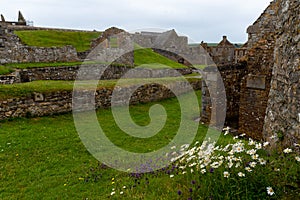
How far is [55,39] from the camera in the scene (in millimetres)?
22484

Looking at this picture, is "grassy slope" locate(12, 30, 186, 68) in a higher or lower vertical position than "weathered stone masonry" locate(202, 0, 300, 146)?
higher

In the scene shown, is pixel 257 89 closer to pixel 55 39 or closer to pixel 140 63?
pixel 140 63

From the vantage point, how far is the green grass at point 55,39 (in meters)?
20.0

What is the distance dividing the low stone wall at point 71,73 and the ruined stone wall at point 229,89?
9.20 meters

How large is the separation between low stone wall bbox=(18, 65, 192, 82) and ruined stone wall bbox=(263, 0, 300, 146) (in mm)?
12609

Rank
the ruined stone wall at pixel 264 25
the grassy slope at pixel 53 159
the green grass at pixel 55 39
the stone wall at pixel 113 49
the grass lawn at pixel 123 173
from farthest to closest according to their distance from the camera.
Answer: the green grass at pixel 55 39 < the stone wall at pixel 113 49 < the ruined stone wall at pixel 264 25 < the grassy slope at pixel 53 159 < the grass lawn at pixel 123 173

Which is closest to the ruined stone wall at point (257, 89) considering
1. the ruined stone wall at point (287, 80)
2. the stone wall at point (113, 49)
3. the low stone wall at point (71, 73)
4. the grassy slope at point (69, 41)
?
the ruined stone wall at point (287, 80)

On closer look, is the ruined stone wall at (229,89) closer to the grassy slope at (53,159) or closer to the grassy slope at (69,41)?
the grassy slope at (53,159)

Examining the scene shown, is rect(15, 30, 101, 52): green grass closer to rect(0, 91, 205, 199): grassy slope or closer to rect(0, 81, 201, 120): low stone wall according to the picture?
rect(0, 81, 201, 120): low stone wall

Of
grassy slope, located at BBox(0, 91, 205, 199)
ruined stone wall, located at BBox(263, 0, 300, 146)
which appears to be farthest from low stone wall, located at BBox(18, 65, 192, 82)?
ruined stone wall, located at BBox(263, 0, 300, 146)

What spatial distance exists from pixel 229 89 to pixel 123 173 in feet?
19.2

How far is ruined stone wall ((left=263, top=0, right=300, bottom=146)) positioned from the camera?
3529 mm

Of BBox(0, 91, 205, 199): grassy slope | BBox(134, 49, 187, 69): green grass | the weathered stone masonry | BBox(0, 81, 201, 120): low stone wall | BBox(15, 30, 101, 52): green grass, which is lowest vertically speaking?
BBox(0, 91, 205, 199): grassy slope

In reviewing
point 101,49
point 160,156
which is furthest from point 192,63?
point 160,156
